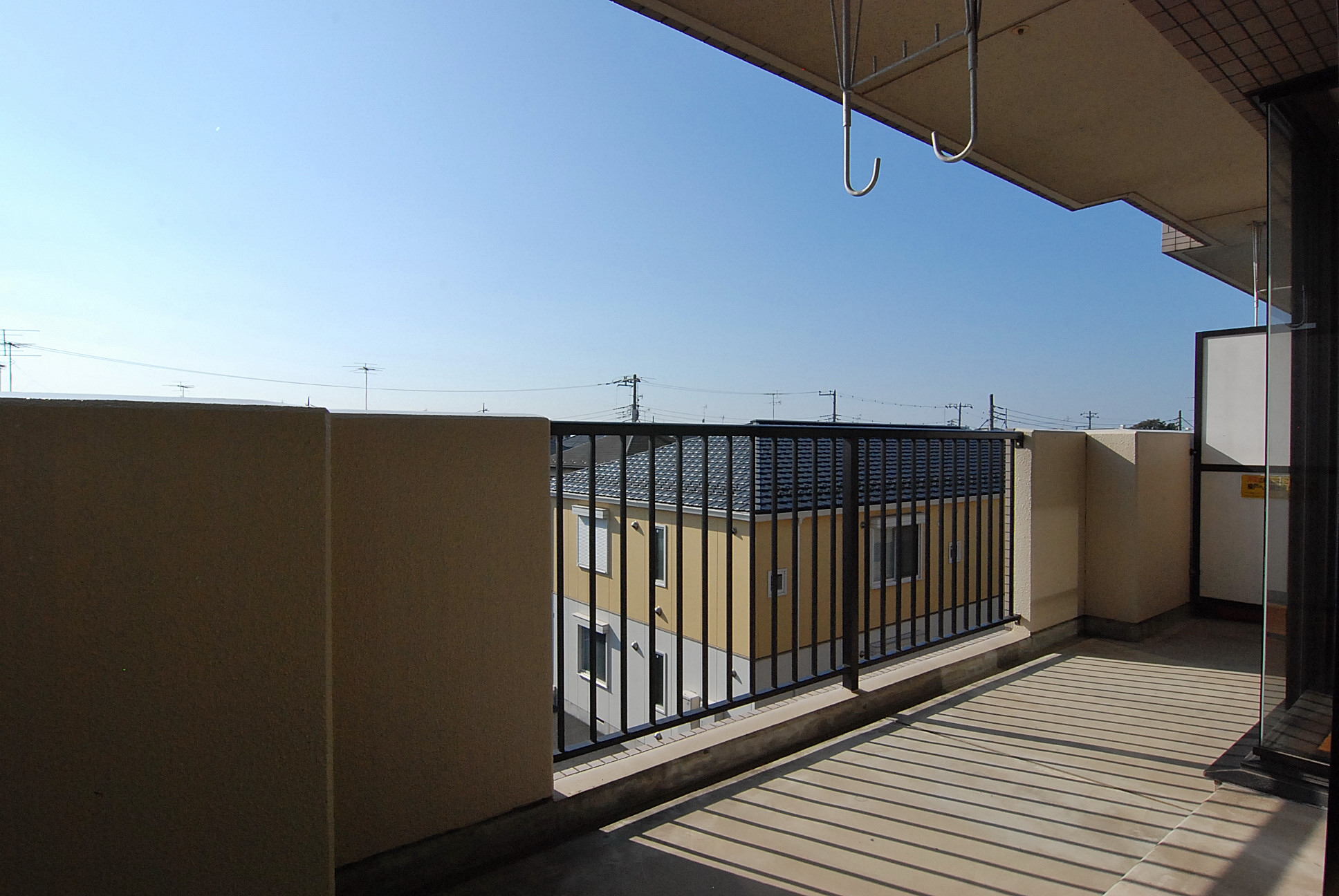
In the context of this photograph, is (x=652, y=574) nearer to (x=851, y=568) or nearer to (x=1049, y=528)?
(x=851, y=568)

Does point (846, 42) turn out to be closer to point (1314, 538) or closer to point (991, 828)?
point (1314, 538)

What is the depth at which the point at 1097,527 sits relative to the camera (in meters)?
3.63

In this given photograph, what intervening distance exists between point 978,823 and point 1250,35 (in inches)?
94.6

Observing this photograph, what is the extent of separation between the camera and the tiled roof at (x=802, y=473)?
2391 mm

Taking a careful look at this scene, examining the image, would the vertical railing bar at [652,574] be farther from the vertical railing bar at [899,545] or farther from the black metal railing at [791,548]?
the vertical railing bar at [899,545]

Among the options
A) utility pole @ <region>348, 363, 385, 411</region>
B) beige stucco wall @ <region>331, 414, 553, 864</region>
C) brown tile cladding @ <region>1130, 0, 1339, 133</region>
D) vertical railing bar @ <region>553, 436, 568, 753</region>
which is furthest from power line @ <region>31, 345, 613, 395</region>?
brown tile cladding @ <region>1130, 0, 1339, 133</region>

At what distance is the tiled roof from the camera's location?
239 centimetres

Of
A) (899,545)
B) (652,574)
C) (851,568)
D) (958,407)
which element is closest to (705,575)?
(652,574)

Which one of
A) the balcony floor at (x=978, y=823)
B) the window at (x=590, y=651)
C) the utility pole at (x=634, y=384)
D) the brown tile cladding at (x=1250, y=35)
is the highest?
the utility pole at (x=634, y=384)

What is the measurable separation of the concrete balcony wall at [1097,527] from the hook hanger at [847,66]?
170cm

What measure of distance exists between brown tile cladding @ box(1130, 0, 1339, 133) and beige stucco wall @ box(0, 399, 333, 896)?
2.59 meters

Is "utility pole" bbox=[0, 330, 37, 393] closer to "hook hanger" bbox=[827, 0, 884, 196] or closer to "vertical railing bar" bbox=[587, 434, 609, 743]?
"vertical railing bar" bbox=[587, 434, 609, 743]

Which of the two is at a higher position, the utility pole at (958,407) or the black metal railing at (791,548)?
the utility pole at (958,407)

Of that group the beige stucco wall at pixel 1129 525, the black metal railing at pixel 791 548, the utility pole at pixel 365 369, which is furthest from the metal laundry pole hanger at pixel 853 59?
the utility pole at pixel 365 369
